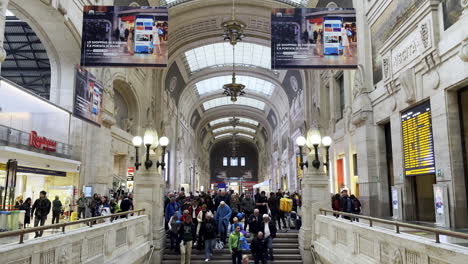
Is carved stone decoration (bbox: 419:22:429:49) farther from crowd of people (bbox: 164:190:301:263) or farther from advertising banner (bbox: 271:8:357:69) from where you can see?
crowd of people (bbox: 164:190:301:263)

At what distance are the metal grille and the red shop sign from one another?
6.85 m

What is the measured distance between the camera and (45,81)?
22453 mm

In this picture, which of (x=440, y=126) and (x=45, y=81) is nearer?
(x=440, y=126)

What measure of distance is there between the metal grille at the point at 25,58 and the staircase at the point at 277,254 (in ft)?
43.0

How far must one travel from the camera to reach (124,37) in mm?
10727

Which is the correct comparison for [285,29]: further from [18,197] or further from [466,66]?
[18,197]

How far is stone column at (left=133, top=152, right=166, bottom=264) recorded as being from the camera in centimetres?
1164

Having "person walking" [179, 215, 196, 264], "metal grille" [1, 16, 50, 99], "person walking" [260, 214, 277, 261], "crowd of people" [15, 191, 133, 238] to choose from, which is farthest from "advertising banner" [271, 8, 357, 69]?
"metal grille" [1, 16, 50, 99]

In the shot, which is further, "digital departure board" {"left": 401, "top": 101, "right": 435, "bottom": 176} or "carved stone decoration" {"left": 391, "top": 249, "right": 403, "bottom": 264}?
"digital departure board" {"left": 401, "top": 101, "right": 435, "bottom": 176}

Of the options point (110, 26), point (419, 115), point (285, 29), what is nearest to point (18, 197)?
point (110, 26)

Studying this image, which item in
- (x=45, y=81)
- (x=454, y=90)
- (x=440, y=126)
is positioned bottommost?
(x=440, y=126)

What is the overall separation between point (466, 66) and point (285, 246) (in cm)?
723

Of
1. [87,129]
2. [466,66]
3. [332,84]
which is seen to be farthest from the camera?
[332,84]

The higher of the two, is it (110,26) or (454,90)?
(110,26)
